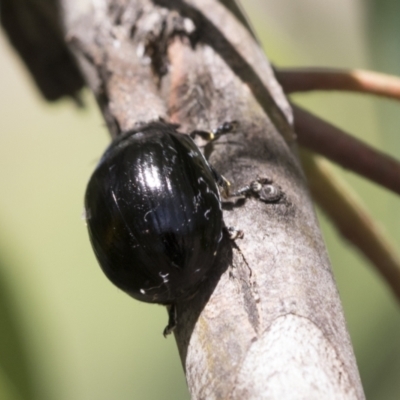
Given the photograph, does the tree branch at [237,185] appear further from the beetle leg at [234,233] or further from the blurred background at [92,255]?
the blurred background at [92,255]

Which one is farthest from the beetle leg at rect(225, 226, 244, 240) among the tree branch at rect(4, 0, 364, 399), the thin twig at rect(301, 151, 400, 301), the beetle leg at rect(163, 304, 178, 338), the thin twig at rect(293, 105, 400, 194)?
the thin twig at rect(301, 151, 400, 301)

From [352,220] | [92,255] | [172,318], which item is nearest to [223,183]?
[172,318]

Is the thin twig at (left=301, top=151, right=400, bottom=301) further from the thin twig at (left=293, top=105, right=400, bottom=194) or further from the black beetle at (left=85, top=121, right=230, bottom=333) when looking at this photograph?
the black beetle at (left=85, top=121, right=230, bottom=333)

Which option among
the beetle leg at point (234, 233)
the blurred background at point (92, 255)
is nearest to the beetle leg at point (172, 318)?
the beetle leg at point (234, 233)

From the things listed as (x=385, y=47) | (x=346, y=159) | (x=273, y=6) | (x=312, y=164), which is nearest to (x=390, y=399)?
(x=312, y=164)

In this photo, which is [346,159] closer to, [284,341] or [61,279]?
[284,341]

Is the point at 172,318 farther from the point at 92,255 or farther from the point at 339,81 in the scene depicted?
the point at 92,255
